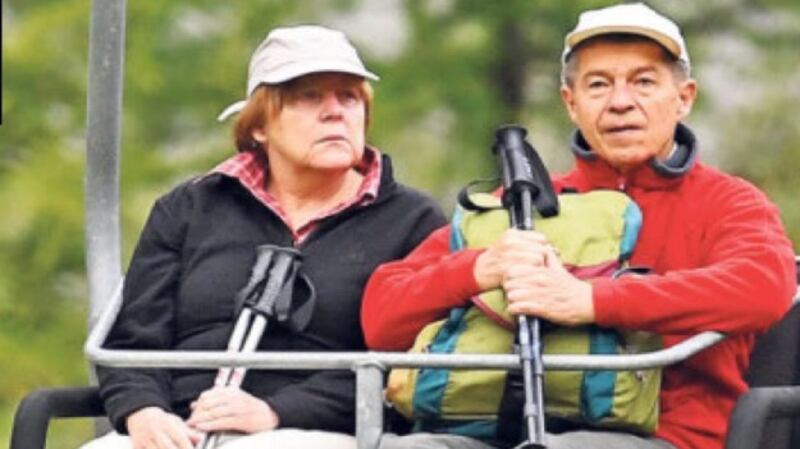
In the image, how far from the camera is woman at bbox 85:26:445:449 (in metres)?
5.72

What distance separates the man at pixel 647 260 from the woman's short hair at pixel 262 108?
1.21 feet

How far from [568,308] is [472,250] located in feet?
0.82

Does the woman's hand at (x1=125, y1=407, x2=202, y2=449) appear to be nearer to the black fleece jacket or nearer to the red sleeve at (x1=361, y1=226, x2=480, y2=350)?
the black fleece jacket

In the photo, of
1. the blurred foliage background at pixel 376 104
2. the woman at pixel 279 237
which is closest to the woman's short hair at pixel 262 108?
the woman at pixel 279 237

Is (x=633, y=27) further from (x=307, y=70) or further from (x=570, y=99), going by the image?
(x=307, y=70)

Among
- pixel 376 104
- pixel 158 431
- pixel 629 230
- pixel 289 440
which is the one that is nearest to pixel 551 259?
pixel 629 230

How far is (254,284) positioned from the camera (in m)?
5.70

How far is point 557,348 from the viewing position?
17.1 feet

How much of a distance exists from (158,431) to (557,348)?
0.84 metres

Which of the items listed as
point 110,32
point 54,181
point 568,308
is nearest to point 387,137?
point 54,181

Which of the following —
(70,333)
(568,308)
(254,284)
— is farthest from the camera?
(70,333)

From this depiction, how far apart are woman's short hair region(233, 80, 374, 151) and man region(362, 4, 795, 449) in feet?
1.21

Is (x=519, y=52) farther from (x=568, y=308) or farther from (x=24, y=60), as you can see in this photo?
(x=568, y=308)

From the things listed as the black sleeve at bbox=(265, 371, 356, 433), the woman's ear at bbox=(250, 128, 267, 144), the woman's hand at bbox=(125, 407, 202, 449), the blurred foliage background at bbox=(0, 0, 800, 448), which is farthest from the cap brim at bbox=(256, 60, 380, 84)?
the blurred foliage background at bbox=(0, 0, 800, 448)
